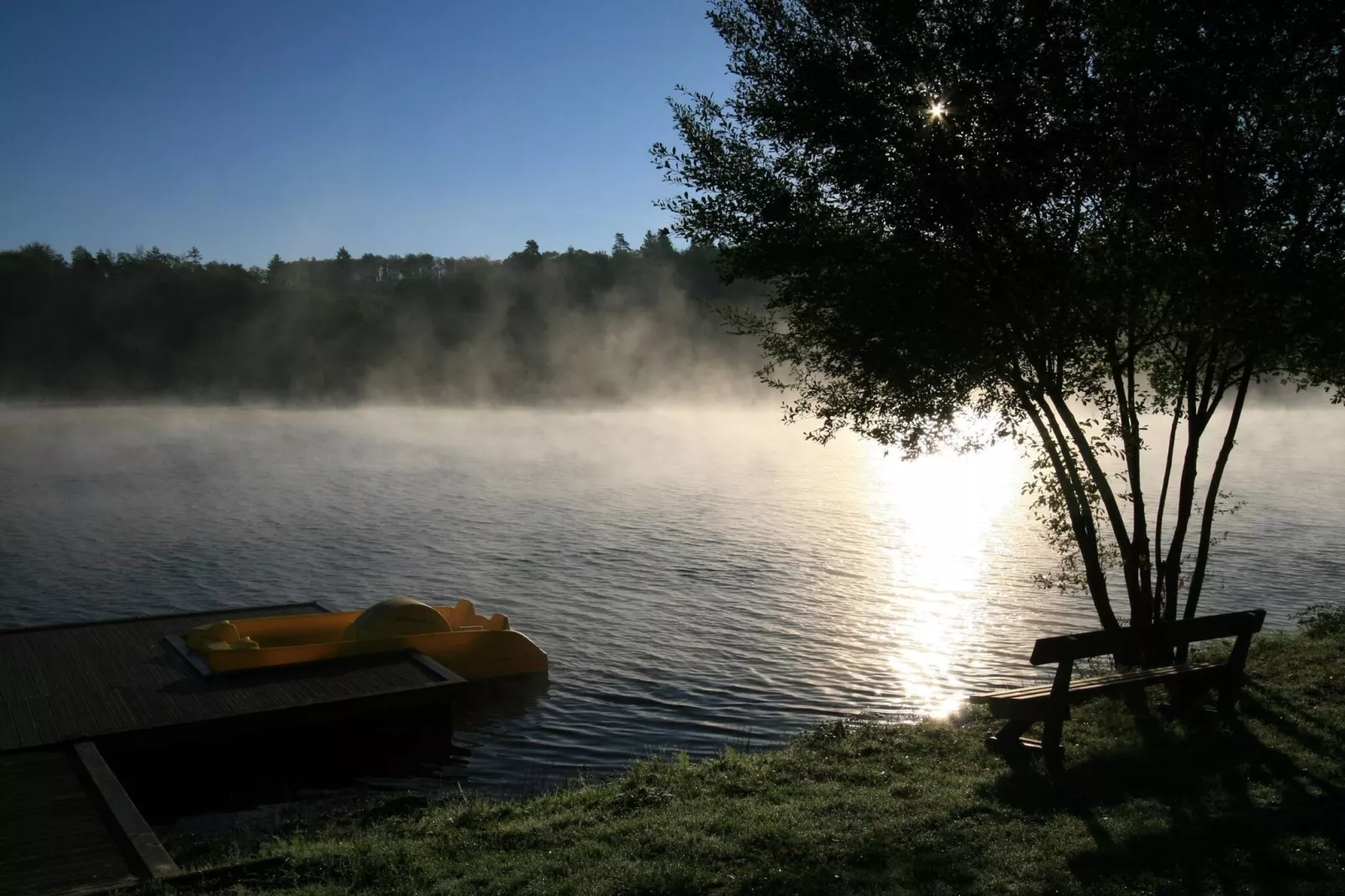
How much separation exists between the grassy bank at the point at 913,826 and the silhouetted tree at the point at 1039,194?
3.84 metres

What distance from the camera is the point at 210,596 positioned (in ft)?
72.2

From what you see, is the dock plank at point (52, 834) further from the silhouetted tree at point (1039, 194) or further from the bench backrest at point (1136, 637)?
the silhouetted tree at point (1039, 194)

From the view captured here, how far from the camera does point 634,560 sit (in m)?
26.8

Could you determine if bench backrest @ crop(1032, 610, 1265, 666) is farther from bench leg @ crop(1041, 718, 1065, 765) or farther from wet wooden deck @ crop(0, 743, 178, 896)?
wet wooden deck @ crop(0, 743, 178, 896)

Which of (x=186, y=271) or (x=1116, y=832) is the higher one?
(x=186, y=271)

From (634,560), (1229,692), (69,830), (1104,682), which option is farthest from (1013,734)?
(634,560)

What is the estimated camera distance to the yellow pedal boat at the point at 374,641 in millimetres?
14539

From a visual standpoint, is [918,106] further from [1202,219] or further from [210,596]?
[210,596]

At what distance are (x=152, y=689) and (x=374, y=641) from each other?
9.38ft

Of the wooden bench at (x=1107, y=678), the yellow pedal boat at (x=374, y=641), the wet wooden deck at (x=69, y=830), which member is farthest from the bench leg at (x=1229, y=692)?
the yellow pedal boat at (x=374, y=641)

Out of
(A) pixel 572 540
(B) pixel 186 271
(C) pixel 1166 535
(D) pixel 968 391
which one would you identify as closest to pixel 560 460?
(A) pixel 572 540

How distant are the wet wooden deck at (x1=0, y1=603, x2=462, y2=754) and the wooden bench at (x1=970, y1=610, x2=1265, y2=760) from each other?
695 centimetres

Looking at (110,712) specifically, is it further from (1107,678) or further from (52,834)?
(1107,678)

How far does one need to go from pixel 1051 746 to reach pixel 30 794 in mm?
8651
